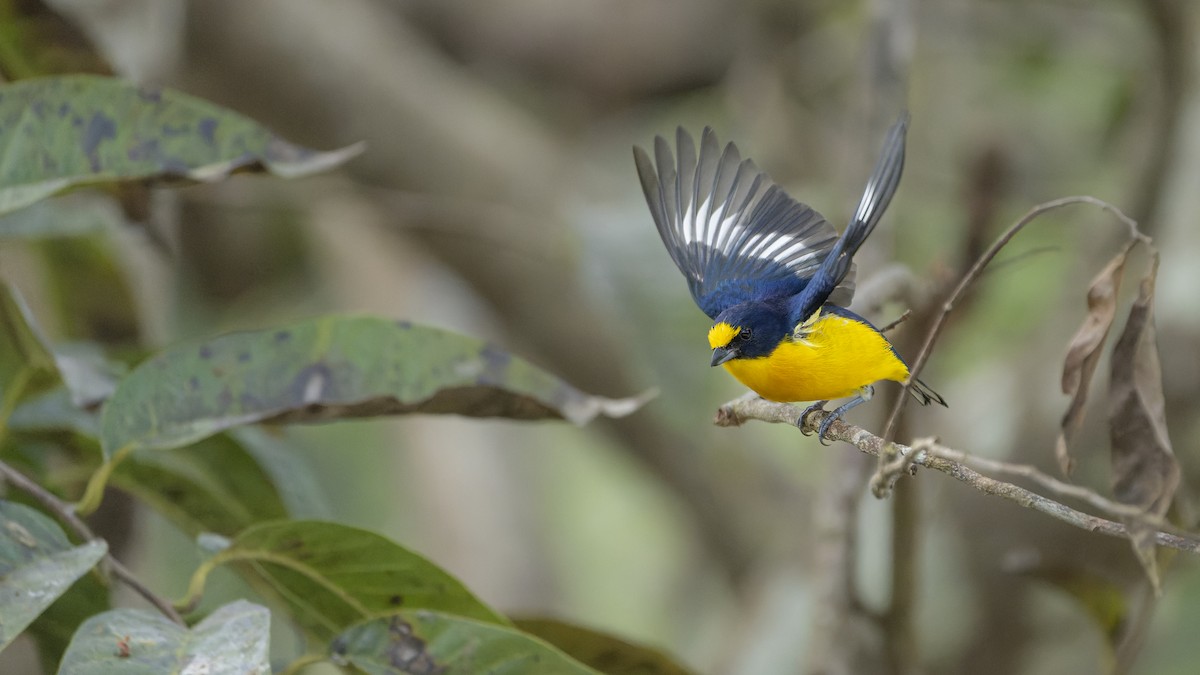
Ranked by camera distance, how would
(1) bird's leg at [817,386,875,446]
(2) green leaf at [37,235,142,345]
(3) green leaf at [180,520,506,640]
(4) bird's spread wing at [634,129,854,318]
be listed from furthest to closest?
(2) green leaf at [37,235,142,345]
(4) bird's spread wing at [634,129,854,318]
(3) green leaf at [180,520,506,640]
(1) bird's leg at [817,386,875,446]

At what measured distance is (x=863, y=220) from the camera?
100cm

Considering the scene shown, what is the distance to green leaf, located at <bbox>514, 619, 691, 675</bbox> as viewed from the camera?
4.28ft

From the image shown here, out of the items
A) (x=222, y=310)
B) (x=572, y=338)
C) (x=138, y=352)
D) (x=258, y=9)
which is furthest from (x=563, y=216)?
(x=138, y=352)

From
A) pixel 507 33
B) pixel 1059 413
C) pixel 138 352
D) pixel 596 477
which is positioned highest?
pixel 507 33

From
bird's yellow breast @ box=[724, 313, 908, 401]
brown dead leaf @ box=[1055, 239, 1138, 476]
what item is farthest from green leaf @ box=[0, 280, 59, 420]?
brown dead leaf @ box=[1055, 239, 1138, 476]

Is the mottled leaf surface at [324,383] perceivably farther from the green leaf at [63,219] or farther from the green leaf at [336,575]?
the green leaf at [63,219]

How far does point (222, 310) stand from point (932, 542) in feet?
7.49

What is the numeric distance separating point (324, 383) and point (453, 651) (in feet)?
1.01

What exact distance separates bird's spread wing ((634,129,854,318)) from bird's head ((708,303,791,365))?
0.21ft

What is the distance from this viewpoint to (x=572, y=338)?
3.21 meters

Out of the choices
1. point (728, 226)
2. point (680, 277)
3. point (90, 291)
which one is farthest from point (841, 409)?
point (680, 277)

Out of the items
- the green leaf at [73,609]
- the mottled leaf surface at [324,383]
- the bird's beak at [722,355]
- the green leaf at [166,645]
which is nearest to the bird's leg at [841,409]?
the bird's beak at [722,355]

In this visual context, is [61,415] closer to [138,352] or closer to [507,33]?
[138,352]

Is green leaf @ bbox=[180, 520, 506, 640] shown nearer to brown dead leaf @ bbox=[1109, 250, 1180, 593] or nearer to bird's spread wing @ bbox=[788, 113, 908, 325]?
bird's spread wing @ bbox=[788, 113, 908, 325]
